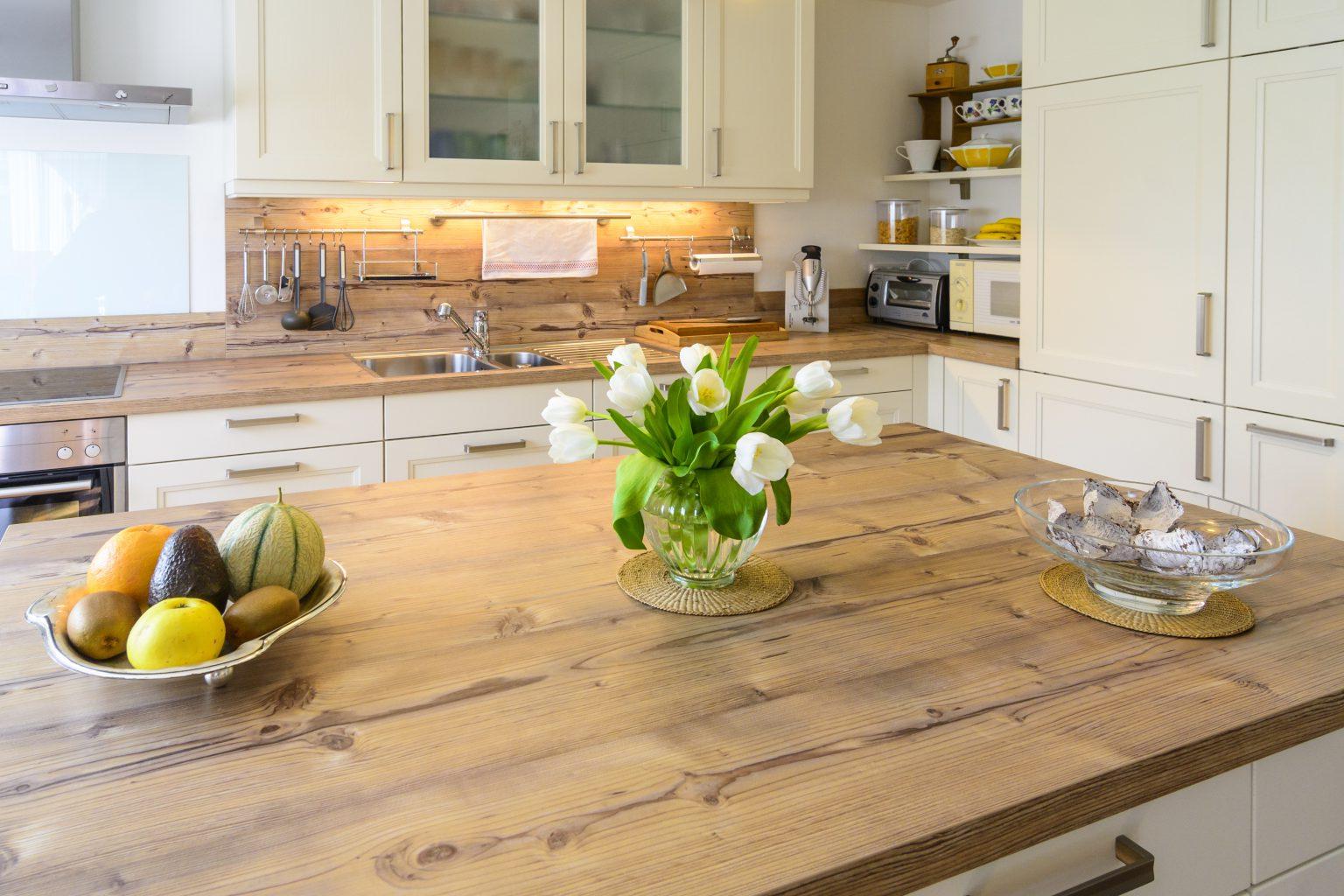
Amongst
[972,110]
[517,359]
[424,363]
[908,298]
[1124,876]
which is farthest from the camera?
[908,298]

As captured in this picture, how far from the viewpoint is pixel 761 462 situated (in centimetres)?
108

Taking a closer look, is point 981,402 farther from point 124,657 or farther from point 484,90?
point 124,657

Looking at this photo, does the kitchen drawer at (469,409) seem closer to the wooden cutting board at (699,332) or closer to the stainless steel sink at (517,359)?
the stainless steel sink at (517,359)

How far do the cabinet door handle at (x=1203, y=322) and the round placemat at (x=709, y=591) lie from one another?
6.08 feet

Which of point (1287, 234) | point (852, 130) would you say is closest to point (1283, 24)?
point (1287, 234)

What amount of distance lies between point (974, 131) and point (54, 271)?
3197 millimetres

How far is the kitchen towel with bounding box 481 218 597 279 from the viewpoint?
3518 millimetres

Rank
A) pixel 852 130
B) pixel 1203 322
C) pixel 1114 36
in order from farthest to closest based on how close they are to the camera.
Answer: pixel 852 130
pixel 1114 36
pixel 1203 322

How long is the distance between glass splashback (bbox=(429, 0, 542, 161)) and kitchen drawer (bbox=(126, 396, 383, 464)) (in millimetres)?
858

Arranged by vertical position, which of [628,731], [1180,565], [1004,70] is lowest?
[628,731]

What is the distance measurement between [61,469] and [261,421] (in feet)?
1.53

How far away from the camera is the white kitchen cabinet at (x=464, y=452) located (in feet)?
9.50

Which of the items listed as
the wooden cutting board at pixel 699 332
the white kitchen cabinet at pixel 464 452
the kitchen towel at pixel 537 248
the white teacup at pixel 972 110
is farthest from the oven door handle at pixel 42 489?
the white teacup at pixel 972 110

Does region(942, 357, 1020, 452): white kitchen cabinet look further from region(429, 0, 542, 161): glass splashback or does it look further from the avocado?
the avocado
